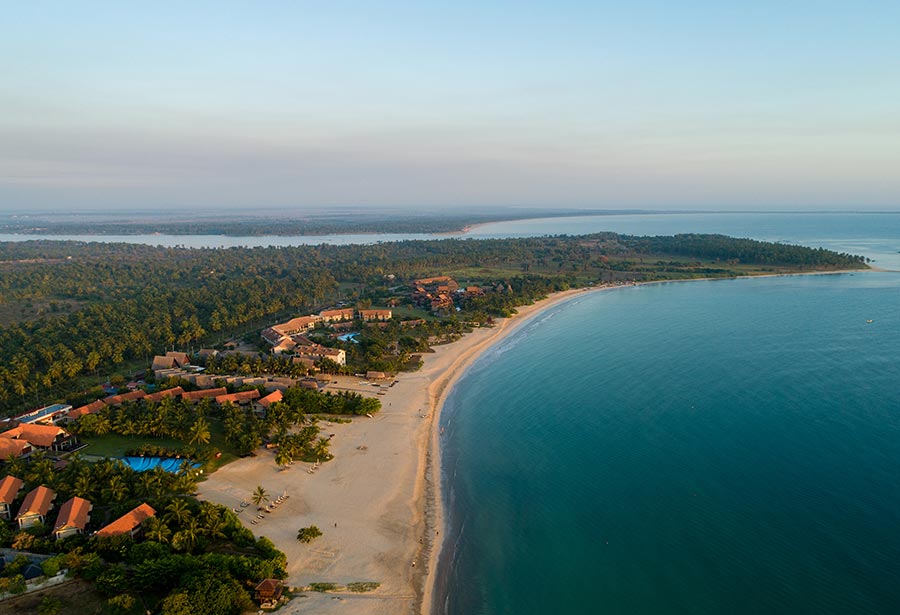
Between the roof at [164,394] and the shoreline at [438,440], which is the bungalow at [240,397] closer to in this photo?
the roof at [164,394]

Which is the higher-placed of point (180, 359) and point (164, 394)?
point (180, 359)

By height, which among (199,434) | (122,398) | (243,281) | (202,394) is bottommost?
(199,434)

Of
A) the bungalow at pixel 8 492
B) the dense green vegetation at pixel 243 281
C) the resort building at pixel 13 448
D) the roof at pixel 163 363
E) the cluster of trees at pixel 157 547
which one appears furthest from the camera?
the dense green vegetation at pixel 243 281

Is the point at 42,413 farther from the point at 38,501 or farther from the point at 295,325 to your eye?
the point at 295,325

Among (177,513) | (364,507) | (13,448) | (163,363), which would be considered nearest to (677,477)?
(364,507)

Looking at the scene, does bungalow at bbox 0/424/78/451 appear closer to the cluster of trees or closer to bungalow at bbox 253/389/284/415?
the cluster of trees

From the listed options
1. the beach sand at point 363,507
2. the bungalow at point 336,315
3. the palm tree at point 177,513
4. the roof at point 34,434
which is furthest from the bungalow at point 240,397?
the bungalow at point 336,315
